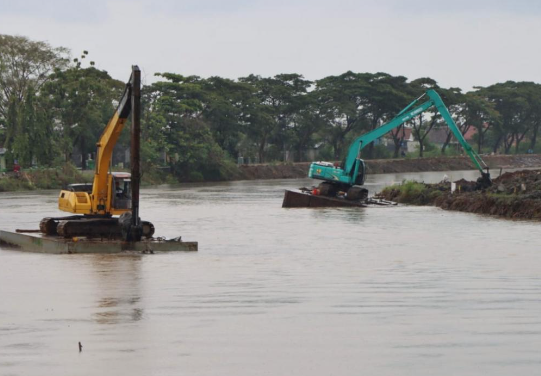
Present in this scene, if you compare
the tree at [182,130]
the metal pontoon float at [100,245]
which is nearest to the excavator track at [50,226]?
the metal pontoon float at [100,245]

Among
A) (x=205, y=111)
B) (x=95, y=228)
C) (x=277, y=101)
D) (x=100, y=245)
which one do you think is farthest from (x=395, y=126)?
(x=277, y=101)

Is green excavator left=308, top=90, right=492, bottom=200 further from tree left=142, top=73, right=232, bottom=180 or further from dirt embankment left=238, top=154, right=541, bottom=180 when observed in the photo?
dirt embankment left=238, top=154, right=541, bottom=180

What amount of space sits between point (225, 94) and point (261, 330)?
87471mm

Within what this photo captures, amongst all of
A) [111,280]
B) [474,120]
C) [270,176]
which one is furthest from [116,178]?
[474,120]

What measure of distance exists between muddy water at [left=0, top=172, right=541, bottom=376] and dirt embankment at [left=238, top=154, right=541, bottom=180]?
225 ft

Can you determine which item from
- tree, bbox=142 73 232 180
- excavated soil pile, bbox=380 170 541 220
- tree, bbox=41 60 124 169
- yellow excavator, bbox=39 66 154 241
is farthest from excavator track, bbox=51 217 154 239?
tree, bbox=142 73 232 180

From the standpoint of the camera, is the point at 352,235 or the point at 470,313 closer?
the point at 470,313

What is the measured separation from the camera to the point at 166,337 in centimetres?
1418

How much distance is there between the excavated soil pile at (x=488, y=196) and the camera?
132 feet

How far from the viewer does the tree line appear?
82.9 metres

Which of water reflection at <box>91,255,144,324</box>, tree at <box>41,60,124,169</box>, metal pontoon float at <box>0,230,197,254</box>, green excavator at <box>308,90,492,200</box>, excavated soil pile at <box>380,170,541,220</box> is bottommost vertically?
water reflection at <box>91,255,144,324</box>

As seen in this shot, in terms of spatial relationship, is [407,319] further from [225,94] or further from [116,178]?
[225,94]

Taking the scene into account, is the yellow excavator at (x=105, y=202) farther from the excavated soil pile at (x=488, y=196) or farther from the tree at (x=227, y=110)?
the tree at (x=227, y=110)

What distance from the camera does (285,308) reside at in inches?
662
